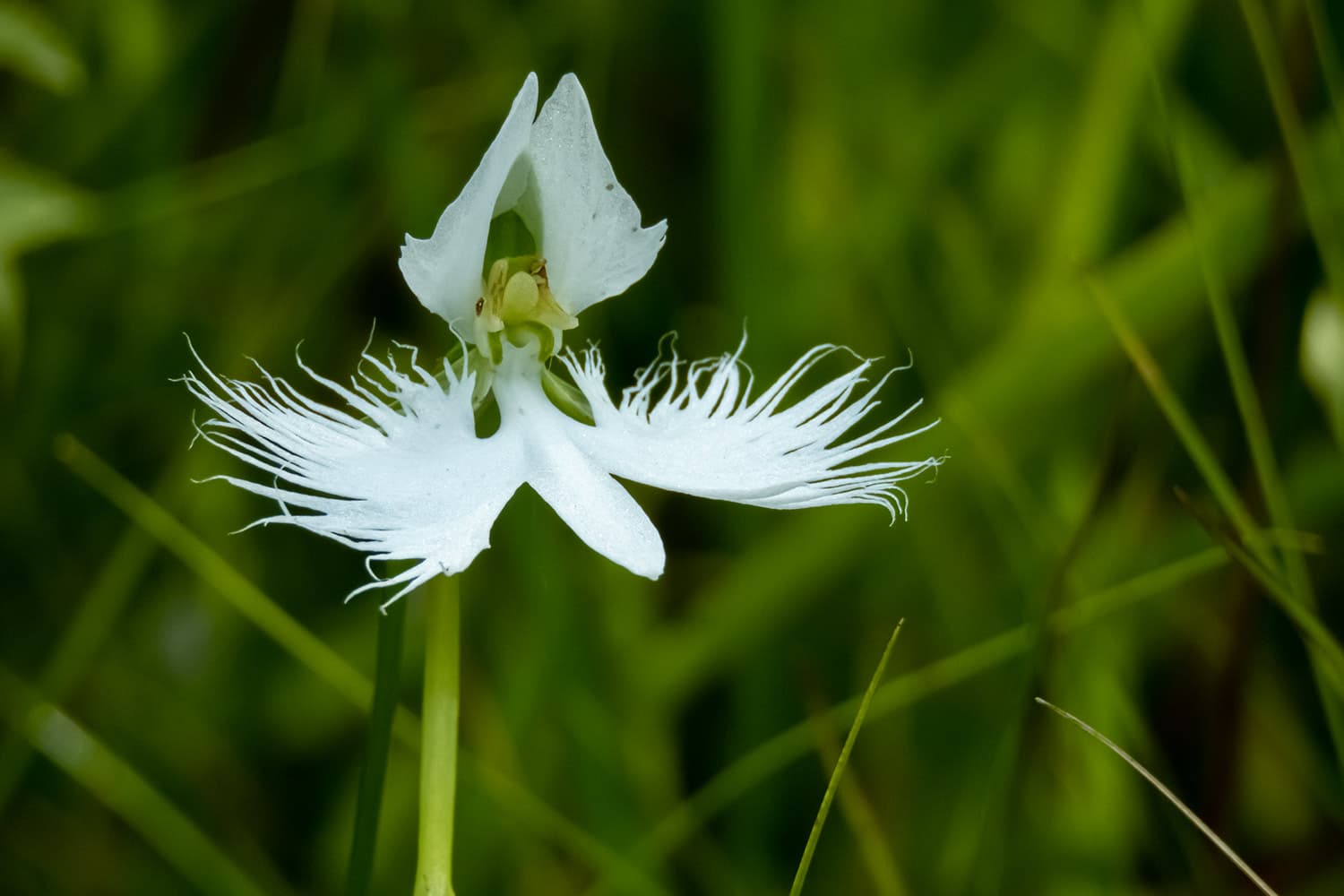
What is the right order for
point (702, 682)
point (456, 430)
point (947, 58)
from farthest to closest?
point (947, 58) → point (702, 682) → point (456, 430)

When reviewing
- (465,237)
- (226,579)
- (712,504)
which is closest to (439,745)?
(465,237)

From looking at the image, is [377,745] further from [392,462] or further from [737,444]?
[737,444]

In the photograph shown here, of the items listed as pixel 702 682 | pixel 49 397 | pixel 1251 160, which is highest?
pixel 49 397

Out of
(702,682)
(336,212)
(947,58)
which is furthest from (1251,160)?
(336,212)

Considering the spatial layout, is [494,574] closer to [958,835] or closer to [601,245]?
[958,835]

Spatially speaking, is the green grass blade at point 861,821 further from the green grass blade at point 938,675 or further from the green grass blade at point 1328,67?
the green grass blade at point 1328,67

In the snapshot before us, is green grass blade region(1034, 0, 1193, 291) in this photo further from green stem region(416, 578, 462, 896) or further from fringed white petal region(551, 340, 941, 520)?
green stem region(416, 578, 462, 896)
